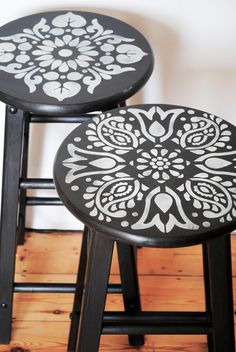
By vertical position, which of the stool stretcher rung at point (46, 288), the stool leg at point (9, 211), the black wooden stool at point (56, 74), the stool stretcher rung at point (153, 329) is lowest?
the stool stretcher rung at point (153, 329)

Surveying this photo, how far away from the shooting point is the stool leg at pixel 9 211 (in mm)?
1411

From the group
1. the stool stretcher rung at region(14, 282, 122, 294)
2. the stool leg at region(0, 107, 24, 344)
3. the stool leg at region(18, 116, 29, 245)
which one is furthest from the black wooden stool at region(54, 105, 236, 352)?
the stool leg at region(18, 116, 29, 245)

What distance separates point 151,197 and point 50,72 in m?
0.40

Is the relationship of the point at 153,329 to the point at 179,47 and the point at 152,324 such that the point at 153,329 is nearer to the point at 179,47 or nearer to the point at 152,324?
the point at 152,324

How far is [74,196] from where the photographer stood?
1098 mm

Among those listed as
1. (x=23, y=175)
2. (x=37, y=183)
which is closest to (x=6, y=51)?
(x=37, y=183)

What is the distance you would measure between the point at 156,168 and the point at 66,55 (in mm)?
378

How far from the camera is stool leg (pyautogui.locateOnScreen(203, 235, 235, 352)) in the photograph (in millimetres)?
1147

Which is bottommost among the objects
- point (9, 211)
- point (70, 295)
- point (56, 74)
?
point (70, 295)

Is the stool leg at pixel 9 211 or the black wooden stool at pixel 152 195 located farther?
the stool leg at pixel 9 211

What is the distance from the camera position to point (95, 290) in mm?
1180

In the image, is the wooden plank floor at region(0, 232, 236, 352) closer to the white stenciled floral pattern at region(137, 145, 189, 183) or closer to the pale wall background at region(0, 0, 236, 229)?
the pale wall background at region(0, 0, 236, 229)

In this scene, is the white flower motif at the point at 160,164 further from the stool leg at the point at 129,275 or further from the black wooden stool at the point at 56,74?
the stool leg at the point at 129,275

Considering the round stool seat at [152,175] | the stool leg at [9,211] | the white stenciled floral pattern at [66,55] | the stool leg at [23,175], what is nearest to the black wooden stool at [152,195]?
the round stool seat at [152,175]
